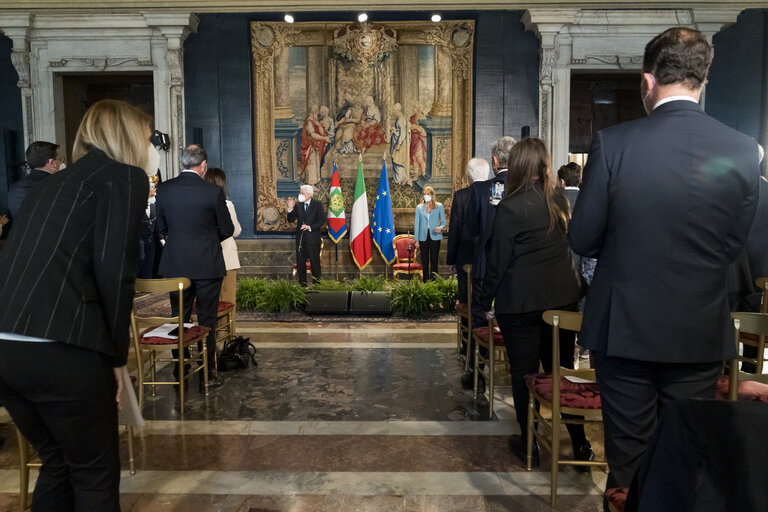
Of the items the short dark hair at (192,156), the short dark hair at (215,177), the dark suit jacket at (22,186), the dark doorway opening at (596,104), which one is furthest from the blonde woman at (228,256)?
the dark doorway opening at (596,104)

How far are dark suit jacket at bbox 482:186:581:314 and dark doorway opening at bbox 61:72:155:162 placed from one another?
32.0 feet

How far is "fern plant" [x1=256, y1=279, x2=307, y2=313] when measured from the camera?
733cm

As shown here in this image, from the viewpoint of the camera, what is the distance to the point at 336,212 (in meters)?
10.1

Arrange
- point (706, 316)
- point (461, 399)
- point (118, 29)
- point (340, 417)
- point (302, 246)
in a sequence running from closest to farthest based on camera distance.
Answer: point (706, 316) → point (340, 417) → point (461, 399) → point (302, 246) → point (118, 29)

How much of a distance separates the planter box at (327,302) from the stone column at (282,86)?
176 inches

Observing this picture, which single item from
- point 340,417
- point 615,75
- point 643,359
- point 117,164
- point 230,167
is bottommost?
point 340,417

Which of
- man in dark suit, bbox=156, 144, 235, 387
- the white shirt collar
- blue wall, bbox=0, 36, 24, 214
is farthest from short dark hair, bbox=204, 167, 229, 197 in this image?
blue wall, bbox=0, 36, 24, 214

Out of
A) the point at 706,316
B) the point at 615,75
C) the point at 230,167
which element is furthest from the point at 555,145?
the point at 706,316

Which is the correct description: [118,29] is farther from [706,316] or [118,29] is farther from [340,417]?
[706,316]

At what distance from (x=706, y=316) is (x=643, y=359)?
0.21m

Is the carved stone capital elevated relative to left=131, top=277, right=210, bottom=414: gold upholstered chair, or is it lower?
elevated

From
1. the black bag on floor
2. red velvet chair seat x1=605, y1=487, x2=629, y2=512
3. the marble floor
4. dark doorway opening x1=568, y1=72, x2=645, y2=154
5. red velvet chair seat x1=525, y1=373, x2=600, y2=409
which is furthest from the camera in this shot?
dark doorway opening x1=568, y1=72, x2=645, y2=154

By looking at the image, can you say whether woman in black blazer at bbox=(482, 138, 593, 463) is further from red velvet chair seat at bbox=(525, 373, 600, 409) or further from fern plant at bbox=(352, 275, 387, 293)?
fern plant at bbox=(352, 275, 387, 293)

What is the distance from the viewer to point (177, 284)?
3547mm
